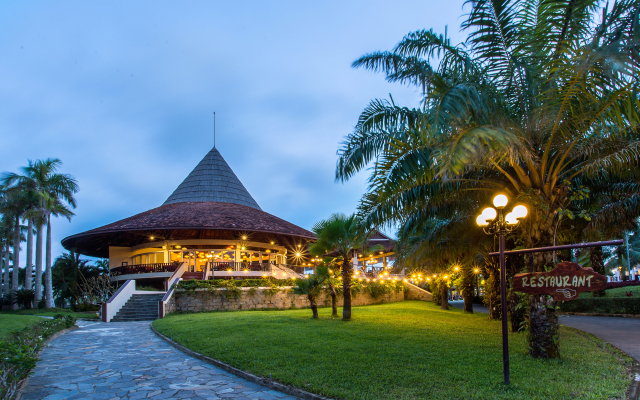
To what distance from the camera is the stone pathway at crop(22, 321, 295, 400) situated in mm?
6414

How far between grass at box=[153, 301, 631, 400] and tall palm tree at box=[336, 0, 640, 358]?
1.32 metres

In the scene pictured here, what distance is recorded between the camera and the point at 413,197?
963cm

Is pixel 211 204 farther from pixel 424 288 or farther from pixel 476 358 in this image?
pixel 476 358

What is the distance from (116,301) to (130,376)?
14610 mm

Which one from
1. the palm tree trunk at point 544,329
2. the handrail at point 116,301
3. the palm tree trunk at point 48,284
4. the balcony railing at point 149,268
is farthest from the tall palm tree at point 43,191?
the palm tree trunk at point 544,329

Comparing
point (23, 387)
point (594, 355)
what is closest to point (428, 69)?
point (594, 355)

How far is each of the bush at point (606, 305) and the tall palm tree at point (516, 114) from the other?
13.8 m

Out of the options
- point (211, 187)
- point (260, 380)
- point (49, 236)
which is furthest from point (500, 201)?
point (211, 187)

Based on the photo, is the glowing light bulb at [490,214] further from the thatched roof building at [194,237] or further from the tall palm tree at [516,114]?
the thatched roof building at [194,237]

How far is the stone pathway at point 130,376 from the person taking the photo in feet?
21.0

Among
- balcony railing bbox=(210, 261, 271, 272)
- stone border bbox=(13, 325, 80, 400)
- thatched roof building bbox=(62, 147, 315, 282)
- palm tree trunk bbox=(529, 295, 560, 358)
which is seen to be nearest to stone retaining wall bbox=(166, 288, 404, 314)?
stone border bbox=(13, 325, 80, 400)

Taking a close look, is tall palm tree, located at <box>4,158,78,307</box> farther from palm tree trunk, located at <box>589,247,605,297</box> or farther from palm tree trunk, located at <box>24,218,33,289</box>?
palm tree trunk, located at <box>589,247,605,297</box>

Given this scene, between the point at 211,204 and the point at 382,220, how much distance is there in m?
34.1

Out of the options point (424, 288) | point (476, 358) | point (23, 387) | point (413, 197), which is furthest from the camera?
point (424, 288)
